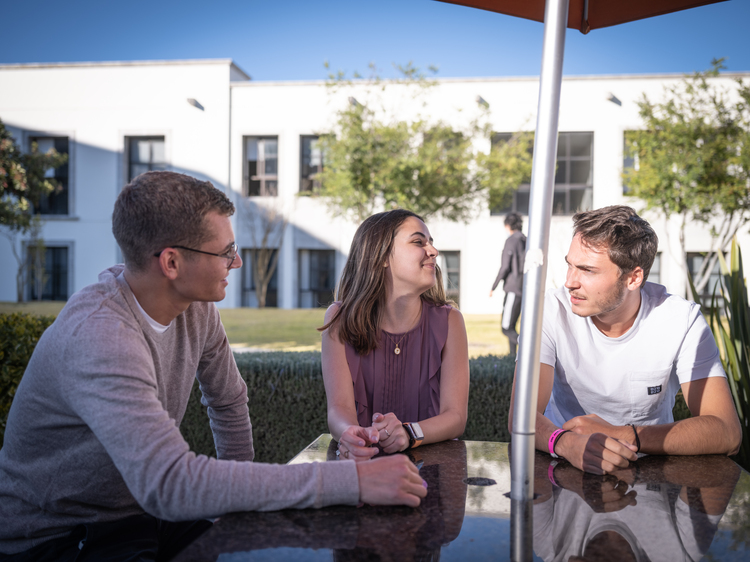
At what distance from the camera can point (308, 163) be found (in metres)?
21.0

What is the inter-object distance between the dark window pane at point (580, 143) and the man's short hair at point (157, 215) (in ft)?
66.4

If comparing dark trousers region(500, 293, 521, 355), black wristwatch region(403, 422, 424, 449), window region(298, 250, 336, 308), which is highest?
black wristwatch region(403, 422, 424, 449)

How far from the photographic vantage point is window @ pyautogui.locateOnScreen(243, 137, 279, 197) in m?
21.3

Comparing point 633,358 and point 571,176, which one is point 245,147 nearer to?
point 571,176

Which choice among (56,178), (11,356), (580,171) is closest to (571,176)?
(580,171)

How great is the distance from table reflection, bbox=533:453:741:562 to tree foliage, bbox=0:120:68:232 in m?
15.1

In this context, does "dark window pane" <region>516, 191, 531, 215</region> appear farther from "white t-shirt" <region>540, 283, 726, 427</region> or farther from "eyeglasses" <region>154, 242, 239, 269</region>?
"eyeglasses" <region>154, 242, 239, 269</region>

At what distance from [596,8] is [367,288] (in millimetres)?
1360

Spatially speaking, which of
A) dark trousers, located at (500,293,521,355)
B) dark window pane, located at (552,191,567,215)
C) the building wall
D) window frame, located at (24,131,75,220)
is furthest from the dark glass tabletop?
window frame, located at (24,131,75,220)

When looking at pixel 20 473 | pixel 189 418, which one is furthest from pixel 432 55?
pixel 20 473

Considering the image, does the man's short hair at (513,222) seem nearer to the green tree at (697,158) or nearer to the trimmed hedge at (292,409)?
the trimmed hedge at (292,409)

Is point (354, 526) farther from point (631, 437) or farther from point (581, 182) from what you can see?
point (581, 182)

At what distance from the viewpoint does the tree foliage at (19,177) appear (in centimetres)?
1392

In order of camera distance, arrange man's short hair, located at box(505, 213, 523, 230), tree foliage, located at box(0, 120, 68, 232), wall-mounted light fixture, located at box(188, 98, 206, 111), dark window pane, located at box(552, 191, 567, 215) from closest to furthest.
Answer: man's short hair, located at box(505, 213, 523, 230) < tree foliage, located at box(0, 120, 68, 232) < dark window pane, located at box(552, 191, 567, 215) < wall-mounted light fixture, located at box(188, 98, 206, 111)
